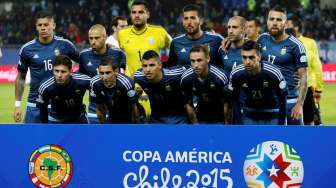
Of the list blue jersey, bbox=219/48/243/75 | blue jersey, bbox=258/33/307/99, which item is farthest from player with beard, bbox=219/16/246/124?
blue jersey, bbox=258/33/307/99

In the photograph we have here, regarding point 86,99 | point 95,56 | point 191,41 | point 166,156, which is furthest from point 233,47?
point 86,99

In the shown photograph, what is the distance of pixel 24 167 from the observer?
801 centimetres

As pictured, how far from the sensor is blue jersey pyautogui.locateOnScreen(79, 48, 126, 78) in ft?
34.8

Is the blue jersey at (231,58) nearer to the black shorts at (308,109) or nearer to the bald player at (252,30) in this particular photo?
the bald player at (252,30)

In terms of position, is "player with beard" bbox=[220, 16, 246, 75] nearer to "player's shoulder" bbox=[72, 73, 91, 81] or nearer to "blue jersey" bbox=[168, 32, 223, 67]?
"blue jersey" bbox=[168, 32, 223, 67]

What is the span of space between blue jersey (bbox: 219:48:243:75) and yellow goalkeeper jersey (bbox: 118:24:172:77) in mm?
1015

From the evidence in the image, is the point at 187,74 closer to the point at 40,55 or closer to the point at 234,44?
the point at 234,44

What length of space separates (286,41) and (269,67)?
1.13 meters

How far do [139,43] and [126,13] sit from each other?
89.6 ft

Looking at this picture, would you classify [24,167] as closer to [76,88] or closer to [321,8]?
[76,88]

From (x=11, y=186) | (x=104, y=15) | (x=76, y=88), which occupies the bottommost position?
(x=11, y=186)

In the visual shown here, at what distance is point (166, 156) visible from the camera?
7738 mm

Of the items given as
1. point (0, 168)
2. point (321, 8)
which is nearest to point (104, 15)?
point (321, 8)

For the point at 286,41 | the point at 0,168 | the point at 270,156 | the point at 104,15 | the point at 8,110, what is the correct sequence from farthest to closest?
the point at 104,15
the point at 8,110
the point at 286,41
the point at 0,168
the point at 270,156
